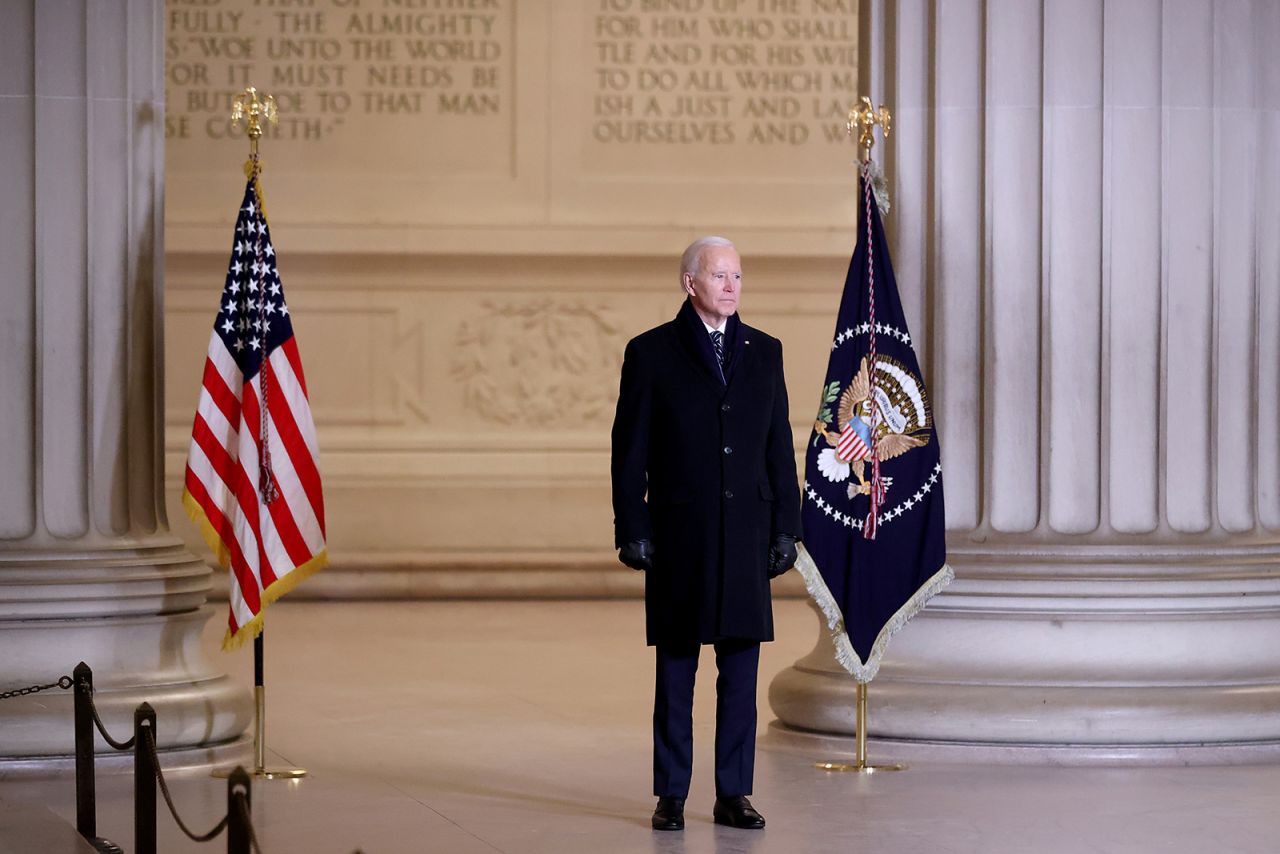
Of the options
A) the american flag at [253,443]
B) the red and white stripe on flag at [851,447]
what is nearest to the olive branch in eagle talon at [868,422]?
the red and white stripe on flag at [851,447]

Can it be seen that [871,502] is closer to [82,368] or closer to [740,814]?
[740,814]

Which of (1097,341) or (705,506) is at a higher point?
(1097,341)

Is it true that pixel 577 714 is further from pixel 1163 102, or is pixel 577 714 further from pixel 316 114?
pixel 316 114

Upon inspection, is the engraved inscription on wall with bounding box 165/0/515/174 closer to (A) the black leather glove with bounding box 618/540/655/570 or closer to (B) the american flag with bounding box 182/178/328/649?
(B) the american flag with bounding box 182/178/328/649

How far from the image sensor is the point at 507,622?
13.4 meters

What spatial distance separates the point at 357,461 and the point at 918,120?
771 centimetres

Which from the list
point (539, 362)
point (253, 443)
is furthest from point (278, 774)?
point (539, 362)

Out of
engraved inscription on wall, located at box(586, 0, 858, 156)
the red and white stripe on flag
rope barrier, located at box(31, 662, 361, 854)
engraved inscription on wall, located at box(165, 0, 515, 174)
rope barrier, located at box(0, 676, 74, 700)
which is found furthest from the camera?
engraved inscription on wall, located at box(586, 0, 858, 156)

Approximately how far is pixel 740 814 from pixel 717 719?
296mm

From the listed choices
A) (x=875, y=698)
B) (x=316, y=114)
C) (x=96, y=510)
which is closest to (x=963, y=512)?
(x=875, y=698)

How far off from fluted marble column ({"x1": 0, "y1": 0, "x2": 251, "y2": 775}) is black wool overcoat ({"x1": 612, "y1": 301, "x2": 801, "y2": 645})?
7.23 feet

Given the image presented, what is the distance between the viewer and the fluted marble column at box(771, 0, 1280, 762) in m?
7.77

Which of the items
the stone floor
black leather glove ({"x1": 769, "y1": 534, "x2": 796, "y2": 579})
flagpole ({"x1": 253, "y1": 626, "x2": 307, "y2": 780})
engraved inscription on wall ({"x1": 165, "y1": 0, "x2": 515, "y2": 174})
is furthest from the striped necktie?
engraved inscription on wall ({"x1": 165, "y1": 0, "x2": 515, "y2": 174})

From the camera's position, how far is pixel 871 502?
24.4 ft
